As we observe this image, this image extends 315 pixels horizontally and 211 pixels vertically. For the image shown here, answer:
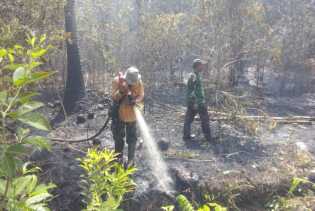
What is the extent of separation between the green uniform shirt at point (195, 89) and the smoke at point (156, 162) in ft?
3.44

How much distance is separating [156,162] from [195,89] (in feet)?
5.12

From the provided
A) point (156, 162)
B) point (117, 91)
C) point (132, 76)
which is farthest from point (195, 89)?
point (117, 91)

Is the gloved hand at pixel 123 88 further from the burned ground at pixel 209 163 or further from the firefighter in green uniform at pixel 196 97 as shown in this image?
the firefighter in green uniform at pixel 196 97

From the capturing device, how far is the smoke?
6.28 metres

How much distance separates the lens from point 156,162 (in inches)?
272

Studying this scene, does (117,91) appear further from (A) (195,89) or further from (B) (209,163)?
(B) (209,163)

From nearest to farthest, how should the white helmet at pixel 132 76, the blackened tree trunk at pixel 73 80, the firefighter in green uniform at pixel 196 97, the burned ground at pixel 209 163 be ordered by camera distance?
the white helmet at pixel 132 76 < the burned ground at pixel 209 163 < the firefighter in green uniform at pixel 196 97 < the blackened tree trunk at pixel 73 80

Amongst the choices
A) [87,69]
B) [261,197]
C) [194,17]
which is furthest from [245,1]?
[261,197]

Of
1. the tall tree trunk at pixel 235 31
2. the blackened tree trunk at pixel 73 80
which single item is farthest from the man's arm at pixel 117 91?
the tall tree trunk at pixel 235 31

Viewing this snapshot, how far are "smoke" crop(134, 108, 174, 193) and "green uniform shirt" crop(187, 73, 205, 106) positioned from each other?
1.05 meters

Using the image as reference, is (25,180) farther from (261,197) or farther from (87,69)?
(87,69)

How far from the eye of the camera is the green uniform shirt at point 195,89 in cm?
732

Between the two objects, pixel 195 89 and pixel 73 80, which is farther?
pixel 73 80

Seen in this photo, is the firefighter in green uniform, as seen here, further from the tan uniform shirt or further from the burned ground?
the tan uniform shirt
